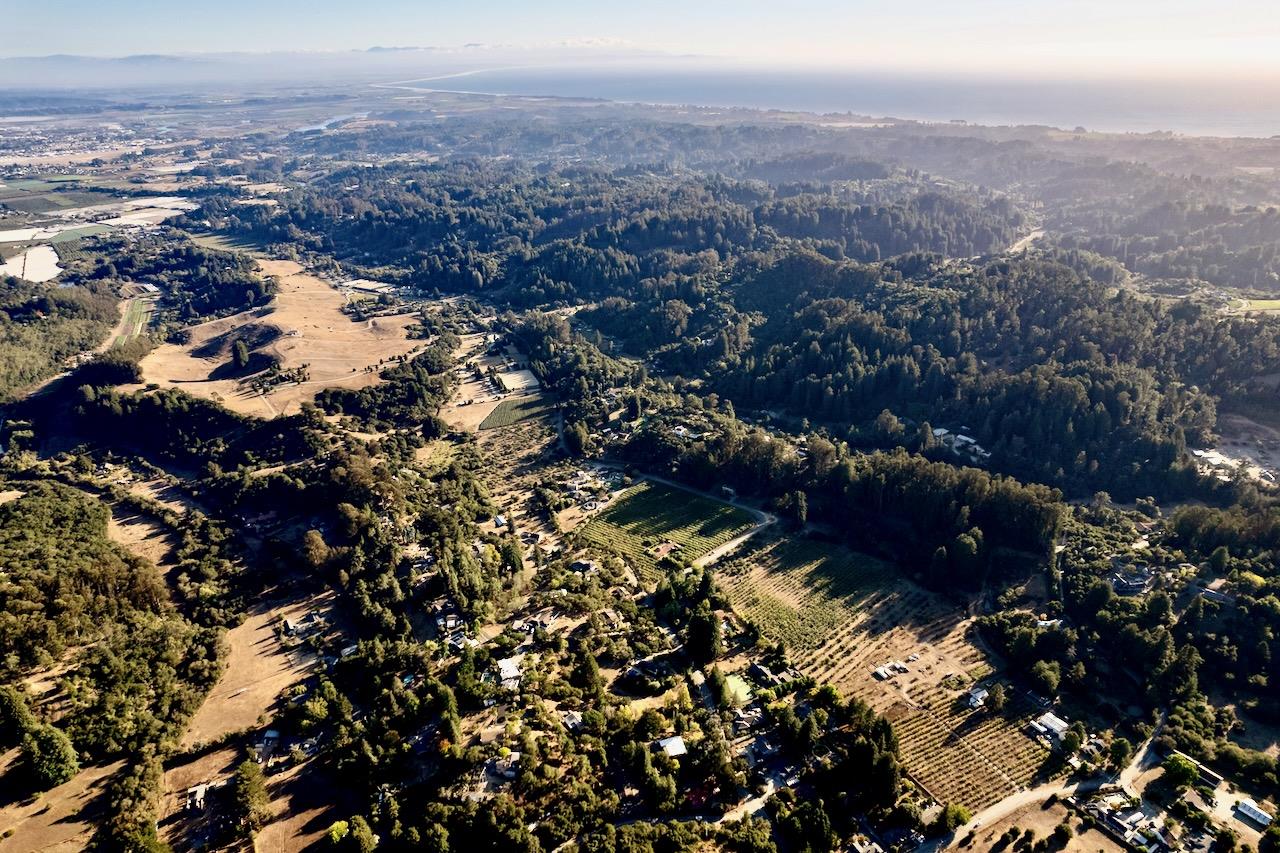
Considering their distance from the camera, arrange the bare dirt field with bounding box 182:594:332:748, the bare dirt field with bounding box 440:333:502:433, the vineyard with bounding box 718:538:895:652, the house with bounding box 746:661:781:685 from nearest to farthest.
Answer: the bare dirt field with bounding box 182:594:332:748 < the house with bounding box 746:661:781:685 < the vineyard with bounding box 718:538:895:652 < the bare dirt field with bounding box 440:333:502:433

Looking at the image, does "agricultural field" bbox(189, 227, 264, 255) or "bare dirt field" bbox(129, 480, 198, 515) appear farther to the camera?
"agricultural field" bbox(189, 227, 264, 255)

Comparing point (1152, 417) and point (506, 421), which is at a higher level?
point (1152, 417)

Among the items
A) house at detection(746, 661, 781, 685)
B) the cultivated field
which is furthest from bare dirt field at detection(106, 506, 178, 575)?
the cultivated field

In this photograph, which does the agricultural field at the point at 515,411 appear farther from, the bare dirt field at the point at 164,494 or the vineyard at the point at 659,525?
the bare dirt field at the point at 164,494

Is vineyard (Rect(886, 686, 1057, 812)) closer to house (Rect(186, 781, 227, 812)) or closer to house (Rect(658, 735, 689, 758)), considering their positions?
house (Rect(658, 735, 689, 758))

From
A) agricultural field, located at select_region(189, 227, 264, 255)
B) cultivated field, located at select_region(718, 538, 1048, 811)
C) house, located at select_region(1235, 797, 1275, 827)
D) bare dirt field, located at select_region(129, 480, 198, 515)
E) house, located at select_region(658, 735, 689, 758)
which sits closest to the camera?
house, located at select_region(1235, 797, 1275, 827)

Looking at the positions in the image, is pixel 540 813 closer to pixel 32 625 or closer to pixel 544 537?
pixel 544 537

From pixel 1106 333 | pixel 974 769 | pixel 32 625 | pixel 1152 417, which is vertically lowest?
pixel 974 769

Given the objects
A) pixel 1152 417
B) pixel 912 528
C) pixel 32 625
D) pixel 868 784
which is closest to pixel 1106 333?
pixel 1152 417
